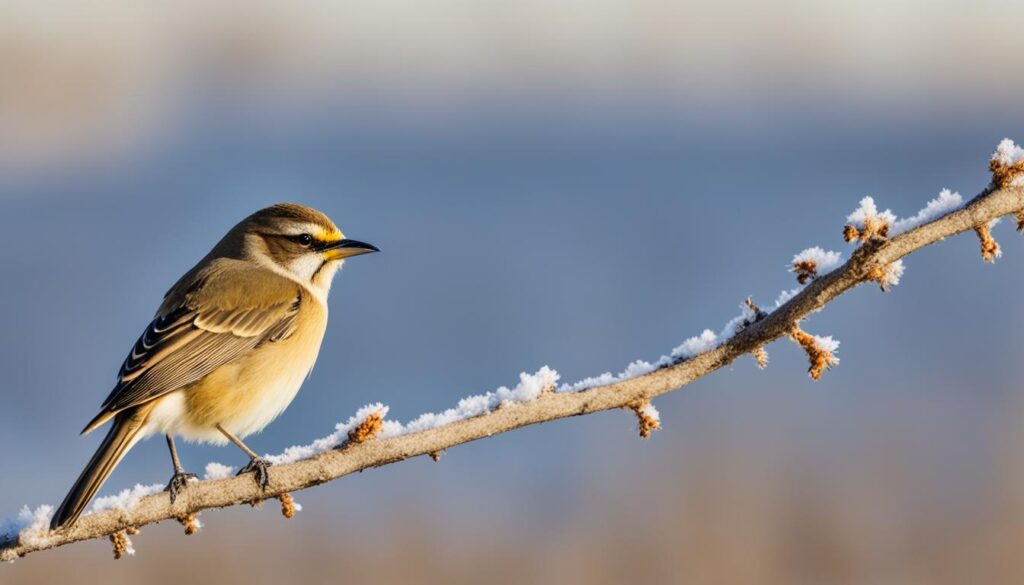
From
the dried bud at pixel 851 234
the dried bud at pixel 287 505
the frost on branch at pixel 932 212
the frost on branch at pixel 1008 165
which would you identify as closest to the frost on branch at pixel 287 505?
the dried bud at pixel 287 505

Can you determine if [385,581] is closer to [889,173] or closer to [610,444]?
[610,444]

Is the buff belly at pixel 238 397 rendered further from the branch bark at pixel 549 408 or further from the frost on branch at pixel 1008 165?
the frost on branch at pixel 1008 165

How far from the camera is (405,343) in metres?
15.3

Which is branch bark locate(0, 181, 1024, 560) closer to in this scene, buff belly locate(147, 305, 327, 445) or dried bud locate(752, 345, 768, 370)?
dried bud locate(752, 345, 768, 370)

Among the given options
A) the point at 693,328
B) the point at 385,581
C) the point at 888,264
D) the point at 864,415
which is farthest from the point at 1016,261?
the point at 888,264

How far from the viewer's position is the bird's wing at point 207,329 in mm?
5223

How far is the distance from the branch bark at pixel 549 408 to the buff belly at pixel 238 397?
1.70 metres

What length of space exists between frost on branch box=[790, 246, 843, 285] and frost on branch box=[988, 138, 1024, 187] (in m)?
0.46

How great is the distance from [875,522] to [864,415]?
218cm

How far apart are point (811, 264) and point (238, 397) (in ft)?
10.3

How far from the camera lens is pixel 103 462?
4566mm

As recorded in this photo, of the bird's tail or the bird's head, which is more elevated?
the bird's head

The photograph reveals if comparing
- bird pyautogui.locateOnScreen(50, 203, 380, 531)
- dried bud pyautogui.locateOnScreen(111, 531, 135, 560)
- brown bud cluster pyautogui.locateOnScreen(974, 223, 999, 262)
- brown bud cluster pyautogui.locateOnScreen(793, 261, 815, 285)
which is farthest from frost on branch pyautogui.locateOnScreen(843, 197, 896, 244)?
bird pyautogui.locateOnScreen(50, 203, 380, 531)

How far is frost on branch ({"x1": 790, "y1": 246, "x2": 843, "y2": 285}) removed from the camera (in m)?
3.27
